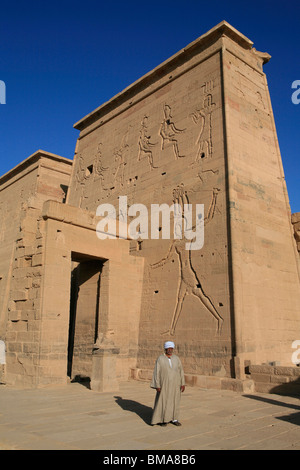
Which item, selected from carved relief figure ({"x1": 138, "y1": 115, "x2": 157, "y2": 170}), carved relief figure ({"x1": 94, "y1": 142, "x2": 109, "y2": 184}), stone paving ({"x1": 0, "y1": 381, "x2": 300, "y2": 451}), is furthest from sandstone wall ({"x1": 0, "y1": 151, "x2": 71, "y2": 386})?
carved relief figure ({"x1": 94, "y1": 142, "x2": 109, "y2": 184})

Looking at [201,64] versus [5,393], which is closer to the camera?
[5,393]

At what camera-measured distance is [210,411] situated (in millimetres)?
5504

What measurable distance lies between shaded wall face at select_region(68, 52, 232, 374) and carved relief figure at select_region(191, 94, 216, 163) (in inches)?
1.2

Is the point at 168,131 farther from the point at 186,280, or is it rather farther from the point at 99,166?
the point at 186,280

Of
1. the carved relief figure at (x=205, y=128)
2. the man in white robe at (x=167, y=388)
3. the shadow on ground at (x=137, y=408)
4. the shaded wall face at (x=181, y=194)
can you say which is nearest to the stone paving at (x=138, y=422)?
the shadow on ground at (x=137, y=408)

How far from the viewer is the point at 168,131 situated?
11.8 m

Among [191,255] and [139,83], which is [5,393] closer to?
[191,255]

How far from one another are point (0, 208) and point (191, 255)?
13184 millimetres

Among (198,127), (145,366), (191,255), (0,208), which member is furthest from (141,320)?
(0,208)

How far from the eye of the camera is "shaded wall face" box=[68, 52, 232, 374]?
348 inches

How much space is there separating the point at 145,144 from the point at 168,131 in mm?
1093

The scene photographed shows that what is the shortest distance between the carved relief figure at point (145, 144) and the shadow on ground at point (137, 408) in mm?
7481

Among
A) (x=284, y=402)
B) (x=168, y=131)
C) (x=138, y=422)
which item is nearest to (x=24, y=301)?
(x=138, y=422)

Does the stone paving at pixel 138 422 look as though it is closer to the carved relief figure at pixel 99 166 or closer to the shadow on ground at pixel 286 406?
the shadow on ground at pixel 286 406
